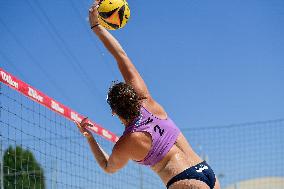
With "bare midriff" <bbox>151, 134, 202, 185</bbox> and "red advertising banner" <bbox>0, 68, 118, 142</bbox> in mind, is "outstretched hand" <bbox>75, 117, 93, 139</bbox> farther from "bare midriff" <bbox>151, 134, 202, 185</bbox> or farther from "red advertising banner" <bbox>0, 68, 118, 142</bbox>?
"red advertising banner" <bbox>0, 68, 118, 142</bbox>

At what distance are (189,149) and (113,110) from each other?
0.48 meters

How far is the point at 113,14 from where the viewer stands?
4.59 meters


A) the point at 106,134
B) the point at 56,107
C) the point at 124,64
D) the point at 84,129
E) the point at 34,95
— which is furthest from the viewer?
the point at 106,134

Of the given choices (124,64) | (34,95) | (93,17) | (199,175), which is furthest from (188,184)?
(34,95)

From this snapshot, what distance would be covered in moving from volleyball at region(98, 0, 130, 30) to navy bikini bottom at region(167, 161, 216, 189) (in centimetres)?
174

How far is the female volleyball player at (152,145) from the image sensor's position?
10.4 feet

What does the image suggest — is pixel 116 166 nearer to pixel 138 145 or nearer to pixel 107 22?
pixel 138 145

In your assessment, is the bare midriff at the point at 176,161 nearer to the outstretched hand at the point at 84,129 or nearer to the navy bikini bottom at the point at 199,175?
the navy bikini bottom at the point at 199,175

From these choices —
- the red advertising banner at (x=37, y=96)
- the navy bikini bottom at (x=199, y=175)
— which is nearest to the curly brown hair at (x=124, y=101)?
the navy bikini bottom at (x=199, y=175)

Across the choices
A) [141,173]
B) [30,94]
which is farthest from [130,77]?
[141,173]

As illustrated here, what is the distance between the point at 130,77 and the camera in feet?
11.0

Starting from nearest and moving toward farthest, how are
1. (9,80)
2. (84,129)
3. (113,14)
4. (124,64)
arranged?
(124,64), (84,129), (113,14), (9,80)

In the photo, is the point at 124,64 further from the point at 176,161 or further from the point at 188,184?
the point at 188,184

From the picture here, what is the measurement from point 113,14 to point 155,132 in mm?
1626
